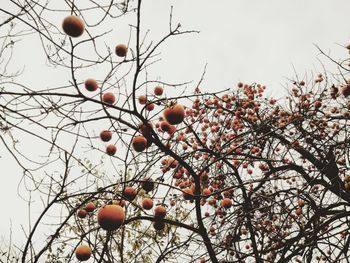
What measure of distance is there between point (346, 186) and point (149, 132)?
3035 millimetres

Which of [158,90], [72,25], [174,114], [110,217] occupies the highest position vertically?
[158,90]

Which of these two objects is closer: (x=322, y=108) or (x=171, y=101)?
(x=171, y=101)

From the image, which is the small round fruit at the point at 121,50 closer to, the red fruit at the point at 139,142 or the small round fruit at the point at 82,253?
the red fruit at the point at 139,142

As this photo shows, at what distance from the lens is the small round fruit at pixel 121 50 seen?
2547mm

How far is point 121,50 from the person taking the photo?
256 cm

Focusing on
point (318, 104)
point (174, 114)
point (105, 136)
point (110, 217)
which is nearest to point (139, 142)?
point (174, 114)

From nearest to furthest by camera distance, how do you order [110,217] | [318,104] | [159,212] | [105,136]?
1. [110,217]
2. [159,212]
3. [105,136]
4. [318,104]

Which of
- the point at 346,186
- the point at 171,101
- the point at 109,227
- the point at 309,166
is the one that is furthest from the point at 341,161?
the point at 109,227

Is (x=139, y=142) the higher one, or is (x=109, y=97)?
(x=109, y=97)

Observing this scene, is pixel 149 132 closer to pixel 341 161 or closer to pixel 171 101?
pixel 171 101

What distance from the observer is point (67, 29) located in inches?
75.1

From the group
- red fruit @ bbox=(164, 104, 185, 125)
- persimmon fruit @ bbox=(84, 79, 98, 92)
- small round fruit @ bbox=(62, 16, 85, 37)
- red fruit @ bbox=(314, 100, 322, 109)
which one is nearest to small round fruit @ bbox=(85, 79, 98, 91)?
persimmon fruit @ bbox=(84, 79, 98, 92)

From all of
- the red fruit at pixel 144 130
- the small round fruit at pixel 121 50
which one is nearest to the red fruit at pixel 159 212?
the red fruit at pixel 144 130

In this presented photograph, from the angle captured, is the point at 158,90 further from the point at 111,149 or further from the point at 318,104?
the point at 318,104
